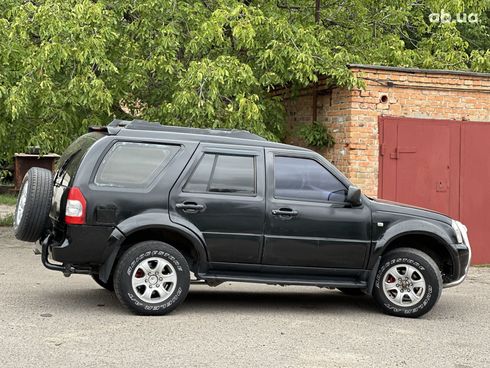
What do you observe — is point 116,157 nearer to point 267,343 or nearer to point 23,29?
point 267,343

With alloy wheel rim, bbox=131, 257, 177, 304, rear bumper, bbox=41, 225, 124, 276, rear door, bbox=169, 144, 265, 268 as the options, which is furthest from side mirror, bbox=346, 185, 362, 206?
rear bumper, bbox=41, 225, 124, 276

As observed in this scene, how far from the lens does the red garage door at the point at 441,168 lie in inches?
478

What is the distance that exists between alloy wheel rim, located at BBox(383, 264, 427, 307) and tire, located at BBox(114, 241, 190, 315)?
86.3 inches

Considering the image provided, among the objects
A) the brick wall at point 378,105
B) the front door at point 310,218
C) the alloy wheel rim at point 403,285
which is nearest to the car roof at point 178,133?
the front door at point 310,218

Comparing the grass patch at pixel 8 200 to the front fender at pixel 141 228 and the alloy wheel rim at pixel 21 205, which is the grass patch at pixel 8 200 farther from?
the front fender at pixel 141 228

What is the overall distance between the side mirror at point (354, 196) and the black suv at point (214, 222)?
0.6 inches

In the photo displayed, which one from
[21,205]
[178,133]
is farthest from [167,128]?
[21,205]

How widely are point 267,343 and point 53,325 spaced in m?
1.98

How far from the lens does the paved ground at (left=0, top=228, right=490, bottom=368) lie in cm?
602

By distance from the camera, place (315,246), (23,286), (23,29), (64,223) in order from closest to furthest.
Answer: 1. (64,223)
2. (315,246)
3. (23,286)
4. (23,29)

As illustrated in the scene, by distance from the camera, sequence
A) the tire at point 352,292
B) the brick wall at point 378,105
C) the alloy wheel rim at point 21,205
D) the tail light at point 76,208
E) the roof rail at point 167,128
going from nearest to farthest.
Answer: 1. the tail light at point 76,208
2. the alloy wheel rim at point 21,205
3. the roof rail at point 167,128
4. the tire at point 352,292
5. the brick wall at point 378,105

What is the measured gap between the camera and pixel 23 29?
1144 cm

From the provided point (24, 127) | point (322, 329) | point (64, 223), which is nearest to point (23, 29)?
point (24, 127)

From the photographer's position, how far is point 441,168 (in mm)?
12438
